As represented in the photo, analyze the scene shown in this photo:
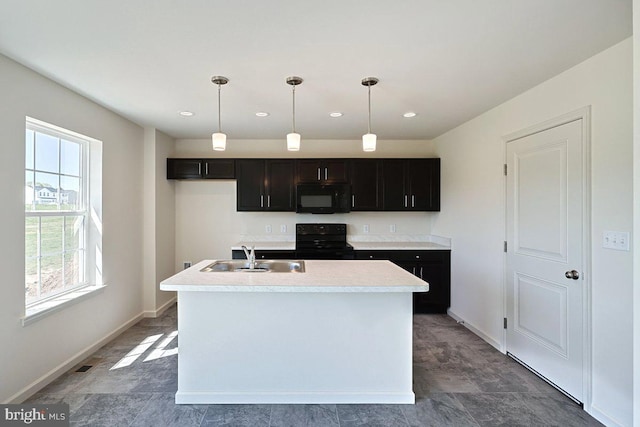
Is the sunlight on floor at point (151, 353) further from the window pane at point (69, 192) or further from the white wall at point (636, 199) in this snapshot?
the white wall at point (636, 199)

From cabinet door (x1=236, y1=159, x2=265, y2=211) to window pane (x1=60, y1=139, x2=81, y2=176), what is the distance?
5.87ft

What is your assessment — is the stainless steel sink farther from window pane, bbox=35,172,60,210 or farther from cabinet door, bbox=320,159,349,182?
cabinet door, bbox=320,159,349,182

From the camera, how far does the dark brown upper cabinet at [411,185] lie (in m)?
4.36

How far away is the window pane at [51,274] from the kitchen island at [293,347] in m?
1.36

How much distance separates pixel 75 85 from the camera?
2574 millimetres

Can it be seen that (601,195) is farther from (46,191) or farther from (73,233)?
(73,233)

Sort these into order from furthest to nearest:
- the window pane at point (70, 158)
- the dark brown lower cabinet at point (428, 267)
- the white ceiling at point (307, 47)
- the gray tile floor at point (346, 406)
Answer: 1. the dark brown lower cabinet at point (428, 267)
2. the window pane at point (70, 158)
3. the gray tile floor at point (346, 406)
4. the white ceiling at point (307, 47)

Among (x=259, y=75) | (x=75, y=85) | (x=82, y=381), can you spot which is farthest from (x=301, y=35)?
(x=82, y=381)

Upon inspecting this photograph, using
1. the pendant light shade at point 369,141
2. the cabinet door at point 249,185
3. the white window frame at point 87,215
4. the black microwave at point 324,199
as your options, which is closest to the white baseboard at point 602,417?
the pendant light shade at point 369,141

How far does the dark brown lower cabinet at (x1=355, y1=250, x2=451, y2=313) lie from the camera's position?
13.2ft

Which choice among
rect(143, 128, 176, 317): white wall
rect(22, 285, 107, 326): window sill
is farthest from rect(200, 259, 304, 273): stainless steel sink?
rect(143, 128, 176, 317): white wall

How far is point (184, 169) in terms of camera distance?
4281 millimetres

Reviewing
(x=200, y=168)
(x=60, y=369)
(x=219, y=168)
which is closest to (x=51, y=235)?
(x=60, y=369)

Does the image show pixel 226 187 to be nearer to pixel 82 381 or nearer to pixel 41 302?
pixel 41 302
